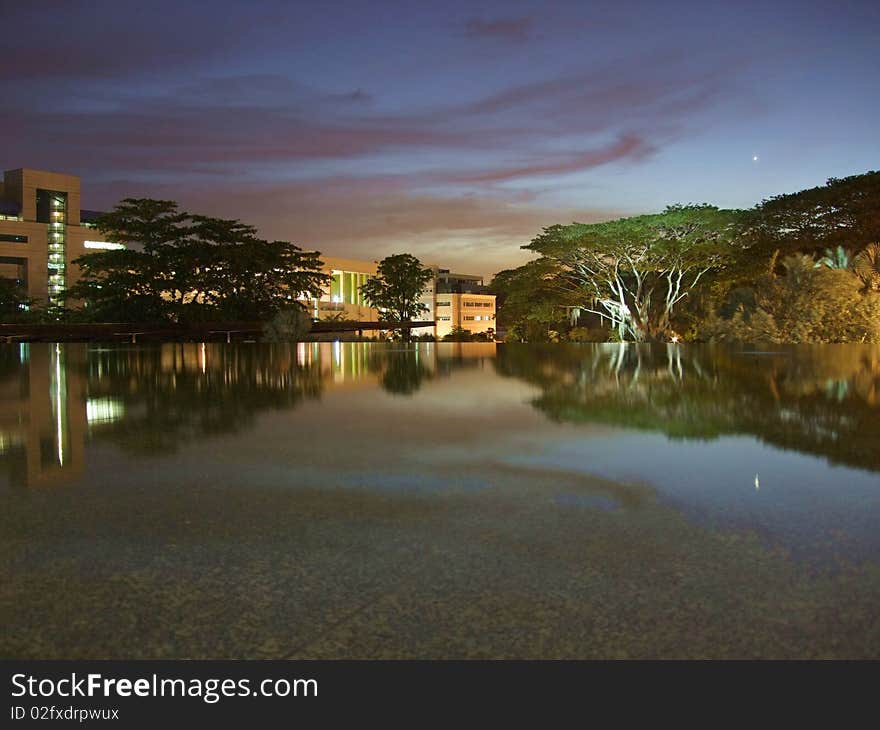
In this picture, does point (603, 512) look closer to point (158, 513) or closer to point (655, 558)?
point (655, 558)

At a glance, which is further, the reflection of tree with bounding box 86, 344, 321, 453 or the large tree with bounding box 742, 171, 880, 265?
the large tree with bounding box 742, 171, 880, 265

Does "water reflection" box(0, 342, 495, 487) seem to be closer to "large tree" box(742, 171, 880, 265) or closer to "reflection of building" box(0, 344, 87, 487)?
"reflection of building" box(0, 344, 87, 487)

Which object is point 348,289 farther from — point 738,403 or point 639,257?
point 738,403

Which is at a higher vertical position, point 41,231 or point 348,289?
point 41,231

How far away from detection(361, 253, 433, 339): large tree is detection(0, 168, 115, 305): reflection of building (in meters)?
45.2

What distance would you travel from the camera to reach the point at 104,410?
6629 millimetres

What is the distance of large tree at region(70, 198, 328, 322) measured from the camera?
33875mm

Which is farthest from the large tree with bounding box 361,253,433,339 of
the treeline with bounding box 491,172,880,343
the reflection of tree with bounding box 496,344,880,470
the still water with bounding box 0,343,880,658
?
the still water with bounding box 0,343,880,658

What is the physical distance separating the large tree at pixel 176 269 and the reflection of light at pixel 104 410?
91.8 feet

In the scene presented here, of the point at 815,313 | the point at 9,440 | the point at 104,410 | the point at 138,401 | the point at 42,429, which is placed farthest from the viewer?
the point at 815,313

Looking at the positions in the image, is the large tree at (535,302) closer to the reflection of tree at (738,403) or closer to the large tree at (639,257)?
the large tree at (639,257)

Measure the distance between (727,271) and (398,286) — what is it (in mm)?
29762

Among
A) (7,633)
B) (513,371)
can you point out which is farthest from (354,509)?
(513,371)

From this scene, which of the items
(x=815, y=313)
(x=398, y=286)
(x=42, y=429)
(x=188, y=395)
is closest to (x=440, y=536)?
(x=42, y=429)
